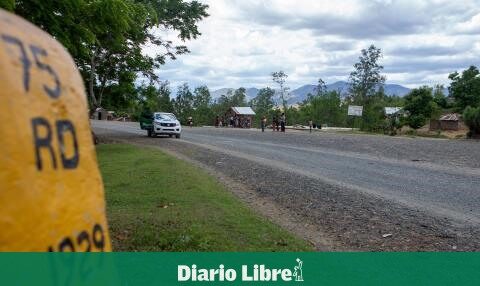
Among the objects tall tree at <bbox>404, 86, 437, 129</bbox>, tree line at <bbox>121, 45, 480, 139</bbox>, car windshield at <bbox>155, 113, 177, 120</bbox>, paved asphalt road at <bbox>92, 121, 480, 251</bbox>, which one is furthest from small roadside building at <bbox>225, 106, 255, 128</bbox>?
paved asphalt road at <bbox>92, 121, 480, 251</bbox>

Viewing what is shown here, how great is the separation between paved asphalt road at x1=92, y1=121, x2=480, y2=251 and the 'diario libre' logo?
173cm

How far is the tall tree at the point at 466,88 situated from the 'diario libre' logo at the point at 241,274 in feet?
165

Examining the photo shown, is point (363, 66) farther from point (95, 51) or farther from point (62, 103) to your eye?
point (62, 103)

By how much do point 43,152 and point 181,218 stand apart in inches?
256

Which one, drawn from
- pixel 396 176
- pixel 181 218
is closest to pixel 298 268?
pixel 181 218

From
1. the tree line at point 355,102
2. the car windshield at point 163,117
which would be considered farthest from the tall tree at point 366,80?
the car windshield at point 163,117

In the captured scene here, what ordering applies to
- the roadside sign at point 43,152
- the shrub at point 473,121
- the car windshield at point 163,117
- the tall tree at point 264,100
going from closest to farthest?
the roadside sign at point 43,152 → the car windshield at point 163,117 → the shrub at point 473,121 → the tall tree at point 264,100

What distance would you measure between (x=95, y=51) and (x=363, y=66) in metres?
65.5

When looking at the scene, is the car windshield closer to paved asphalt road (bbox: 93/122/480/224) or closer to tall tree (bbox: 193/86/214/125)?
paved asphalt road (bbox: 93/122/480/224)

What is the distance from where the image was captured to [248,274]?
17.9 ft

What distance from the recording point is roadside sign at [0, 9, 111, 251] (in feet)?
5.48

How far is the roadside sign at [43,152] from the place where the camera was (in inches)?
65.7

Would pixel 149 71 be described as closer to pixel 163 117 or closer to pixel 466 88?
pixel 163 117

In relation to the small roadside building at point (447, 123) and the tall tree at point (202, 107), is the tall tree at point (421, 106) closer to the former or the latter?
the small roadside building at point (447, 123)
